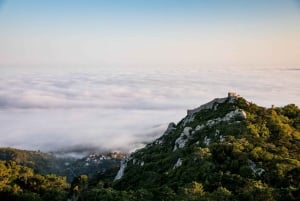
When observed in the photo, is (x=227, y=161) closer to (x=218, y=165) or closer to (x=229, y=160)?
(x=229, y=160)

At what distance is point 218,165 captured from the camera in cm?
3594

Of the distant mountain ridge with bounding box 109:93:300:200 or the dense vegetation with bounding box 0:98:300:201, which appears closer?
the distant mountain ridge with bounding box 109:93:300:200

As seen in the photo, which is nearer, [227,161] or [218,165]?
[218,165]

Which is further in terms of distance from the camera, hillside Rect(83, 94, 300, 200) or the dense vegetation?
the dense vegetation

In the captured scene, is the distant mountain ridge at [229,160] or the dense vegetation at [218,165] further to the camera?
the dense vegetation at [218,165]

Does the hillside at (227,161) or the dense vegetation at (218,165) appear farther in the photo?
the dense vegetation at (218,165)

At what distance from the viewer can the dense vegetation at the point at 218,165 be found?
3098 cm

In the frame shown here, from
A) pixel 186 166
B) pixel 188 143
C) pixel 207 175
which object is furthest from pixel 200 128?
pixel 207 175

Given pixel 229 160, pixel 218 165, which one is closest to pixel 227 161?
pixel 229 160

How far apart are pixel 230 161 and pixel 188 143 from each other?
43.0 feet

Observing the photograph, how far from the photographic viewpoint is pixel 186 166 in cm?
3769

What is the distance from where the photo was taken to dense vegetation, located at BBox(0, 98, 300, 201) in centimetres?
3098

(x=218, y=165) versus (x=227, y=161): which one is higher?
(x=227, y=161)

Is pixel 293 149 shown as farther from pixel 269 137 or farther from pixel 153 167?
pixel 153 167
